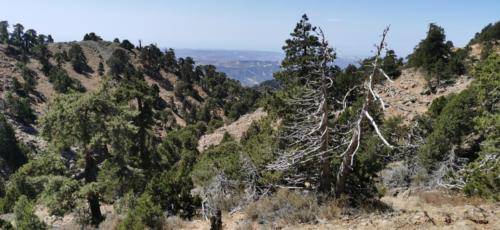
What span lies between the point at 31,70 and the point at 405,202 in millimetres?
Answer: 78015

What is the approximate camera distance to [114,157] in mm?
16797

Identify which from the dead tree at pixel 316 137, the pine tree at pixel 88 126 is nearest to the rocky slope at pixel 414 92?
the dead tree at pixel 316 137

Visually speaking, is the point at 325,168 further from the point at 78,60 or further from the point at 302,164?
the point at 78,60

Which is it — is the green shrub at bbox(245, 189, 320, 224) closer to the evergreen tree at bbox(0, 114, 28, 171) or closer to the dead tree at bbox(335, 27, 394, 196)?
the dead tree at bbox(335, 27, 394, 196)

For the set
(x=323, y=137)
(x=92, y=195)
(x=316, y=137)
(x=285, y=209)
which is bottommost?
(x=92, y=195)

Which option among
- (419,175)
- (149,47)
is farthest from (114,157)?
(149,47)

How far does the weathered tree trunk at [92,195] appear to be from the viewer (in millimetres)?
16530

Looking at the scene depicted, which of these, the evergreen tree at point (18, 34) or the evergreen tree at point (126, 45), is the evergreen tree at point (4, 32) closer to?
the evergreen tree at point (18, 34)

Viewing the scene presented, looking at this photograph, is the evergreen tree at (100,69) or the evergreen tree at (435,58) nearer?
the evergreen tree at (435,58)

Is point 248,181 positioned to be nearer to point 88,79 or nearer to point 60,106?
point 60,106

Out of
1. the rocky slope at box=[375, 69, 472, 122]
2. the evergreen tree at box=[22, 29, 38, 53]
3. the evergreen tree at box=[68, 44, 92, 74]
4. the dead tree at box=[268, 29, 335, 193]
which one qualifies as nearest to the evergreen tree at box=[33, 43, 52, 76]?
the evergreen tree at box=[68, 44, 92, 74]

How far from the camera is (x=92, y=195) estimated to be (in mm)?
16141

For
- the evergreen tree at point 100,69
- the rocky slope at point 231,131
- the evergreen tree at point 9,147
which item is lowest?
the evergreen tree at point 9,147

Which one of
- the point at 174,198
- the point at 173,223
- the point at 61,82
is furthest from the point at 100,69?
the point at 173,223
